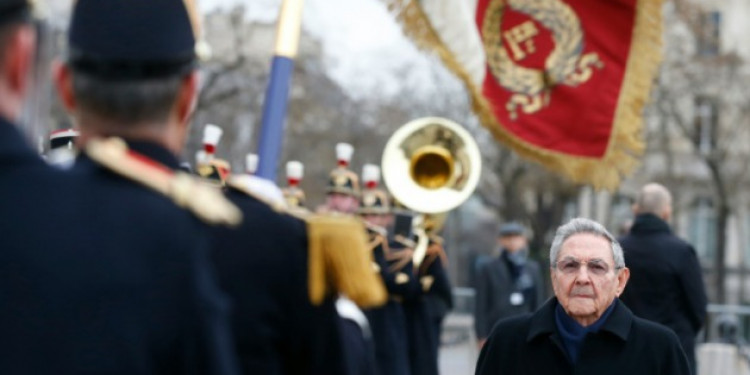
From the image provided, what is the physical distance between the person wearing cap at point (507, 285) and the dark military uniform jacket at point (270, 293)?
398 inches

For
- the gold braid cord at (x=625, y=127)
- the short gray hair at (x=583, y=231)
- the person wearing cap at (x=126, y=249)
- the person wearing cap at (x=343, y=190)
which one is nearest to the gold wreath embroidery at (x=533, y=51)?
the gold braid cord at (x=625, y=127)

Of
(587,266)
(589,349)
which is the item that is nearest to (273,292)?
(589,349)

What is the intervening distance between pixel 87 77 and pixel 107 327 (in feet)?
1.72

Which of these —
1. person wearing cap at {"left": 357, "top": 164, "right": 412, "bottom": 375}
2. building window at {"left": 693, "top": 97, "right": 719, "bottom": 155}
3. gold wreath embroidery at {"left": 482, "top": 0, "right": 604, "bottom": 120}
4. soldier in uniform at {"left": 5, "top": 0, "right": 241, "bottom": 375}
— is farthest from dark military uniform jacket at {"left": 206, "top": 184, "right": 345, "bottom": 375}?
building window at {"left": 693, "top": 97, "right": 719, "bottom": 155}

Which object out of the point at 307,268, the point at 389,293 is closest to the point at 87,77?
the point at 307,268

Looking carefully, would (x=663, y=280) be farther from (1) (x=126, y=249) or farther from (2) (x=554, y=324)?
(1) (x=126, y=249)

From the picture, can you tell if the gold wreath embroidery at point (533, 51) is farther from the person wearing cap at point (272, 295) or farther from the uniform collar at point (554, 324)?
the person wearing cap at point (272, 295)

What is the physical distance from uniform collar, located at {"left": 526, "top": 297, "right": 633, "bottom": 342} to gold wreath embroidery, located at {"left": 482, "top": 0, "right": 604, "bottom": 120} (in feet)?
15.9

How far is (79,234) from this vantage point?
2441 mm

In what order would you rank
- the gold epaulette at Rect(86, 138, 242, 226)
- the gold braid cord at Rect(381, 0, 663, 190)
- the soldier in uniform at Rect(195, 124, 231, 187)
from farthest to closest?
1. the gold braid cord at Rect(381, 0, 663, 190)
2. the soldier in uniform at Rect(195, 124, 231, 187)
3. the gold epaulette at Rect(86, 138, 242, 226)

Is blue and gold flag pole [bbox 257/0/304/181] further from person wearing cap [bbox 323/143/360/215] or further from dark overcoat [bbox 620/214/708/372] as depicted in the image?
person wearing cap [bbox 323/143/360/215]

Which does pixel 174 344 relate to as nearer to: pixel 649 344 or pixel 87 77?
pixel 87 77

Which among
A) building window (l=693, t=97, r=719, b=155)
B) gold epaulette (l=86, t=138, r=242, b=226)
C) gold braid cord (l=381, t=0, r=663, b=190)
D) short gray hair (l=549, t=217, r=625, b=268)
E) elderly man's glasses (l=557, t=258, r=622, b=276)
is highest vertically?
building window (l=693, t=97, r=719, b=155)

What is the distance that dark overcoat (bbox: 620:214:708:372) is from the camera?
970cm
